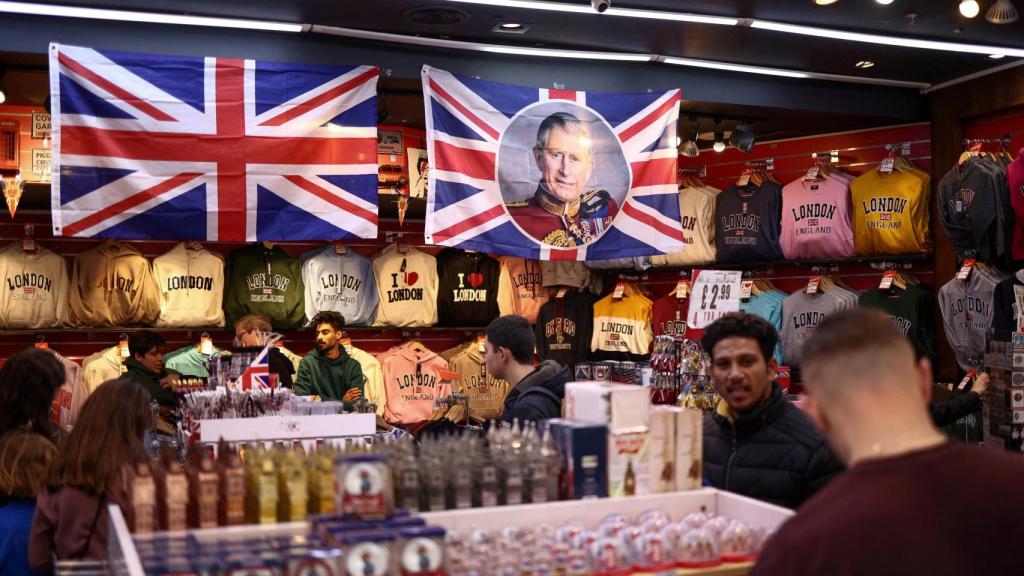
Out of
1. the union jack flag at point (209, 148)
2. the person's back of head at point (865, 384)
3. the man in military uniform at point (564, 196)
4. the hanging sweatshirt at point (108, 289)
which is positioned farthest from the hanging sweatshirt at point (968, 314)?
the hanging sweatshirt at point (108, 289)

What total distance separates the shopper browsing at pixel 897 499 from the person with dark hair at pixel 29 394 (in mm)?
3423

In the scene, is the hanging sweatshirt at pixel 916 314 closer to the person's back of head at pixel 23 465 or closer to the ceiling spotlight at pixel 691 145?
the ceiling spotlight at pixel 691 145

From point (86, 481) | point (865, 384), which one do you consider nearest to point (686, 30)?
point (86, 481)

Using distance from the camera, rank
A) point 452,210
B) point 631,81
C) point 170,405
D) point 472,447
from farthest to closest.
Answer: point 170,405 → point 631,81 → point 452,210 → point 472,447

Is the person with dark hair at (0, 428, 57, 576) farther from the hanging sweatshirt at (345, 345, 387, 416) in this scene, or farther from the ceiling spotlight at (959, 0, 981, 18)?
the ceiling spotlight at (959, 0, 981, 18)

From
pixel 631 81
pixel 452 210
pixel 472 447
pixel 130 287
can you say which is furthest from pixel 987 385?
pixel 130 287

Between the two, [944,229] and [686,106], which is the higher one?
[686,106]

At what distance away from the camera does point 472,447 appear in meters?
3.18

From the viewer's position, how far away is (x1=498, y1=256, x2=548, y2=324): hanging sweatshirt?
9531mm

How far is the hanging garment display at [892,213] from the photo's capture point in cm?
788

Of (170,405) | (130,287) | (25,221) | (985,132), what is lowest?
(170,405)

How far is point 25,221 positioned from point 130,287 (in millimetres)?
1099

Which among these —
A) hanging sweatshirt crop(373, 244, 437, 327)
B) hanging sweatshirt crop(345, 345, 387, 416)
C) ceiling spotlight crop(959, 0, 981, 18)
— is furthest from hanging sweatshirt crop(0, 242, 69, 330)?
ceiling spotlight crop(959, 0, 981, 18)

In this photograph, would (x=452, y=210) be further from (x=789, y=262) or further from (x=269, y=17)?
(x=789, y=262)
